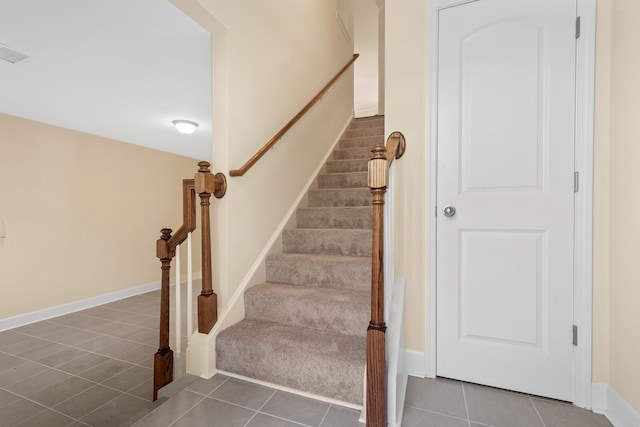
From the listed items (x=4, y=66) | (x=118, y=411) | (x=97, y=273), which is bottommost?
(x=118, y=411)

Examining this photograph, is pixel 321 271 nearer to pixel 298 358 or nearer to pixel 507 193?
pixel 298 358

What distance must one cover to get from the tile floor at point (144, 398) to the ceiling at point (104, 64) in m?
2.05

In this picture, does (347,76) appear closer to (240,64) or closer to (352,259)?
(240,64)

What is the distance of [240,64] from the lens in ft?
6.07

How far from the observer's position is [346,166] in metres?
3.19

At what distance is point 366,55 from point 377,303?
5977 mm

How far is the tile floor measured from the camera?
128 cm

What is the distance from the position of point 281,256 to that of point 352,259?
52cm

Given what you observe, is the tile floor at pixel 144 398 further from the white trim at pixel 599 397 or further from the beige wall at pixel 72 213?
the beige wall at pixel 72 213

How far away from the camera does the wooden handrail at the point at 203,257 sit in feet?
5.30

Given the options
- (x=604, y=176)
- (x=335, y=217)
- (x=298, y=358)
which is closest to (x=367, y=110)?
(x=335, y=217)

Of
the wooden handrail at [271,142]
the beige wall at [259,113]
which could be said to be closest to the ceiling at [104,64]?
the beige wall at [259,113]

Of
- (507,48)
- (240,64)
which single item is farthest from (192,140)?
(507,48)

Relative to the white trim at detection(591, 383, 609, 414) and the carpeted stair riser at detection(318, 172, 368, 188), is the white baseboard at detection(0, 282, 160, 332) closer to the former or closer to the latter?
the carpeted stair riser at detection(318, 172, 368, 188)
